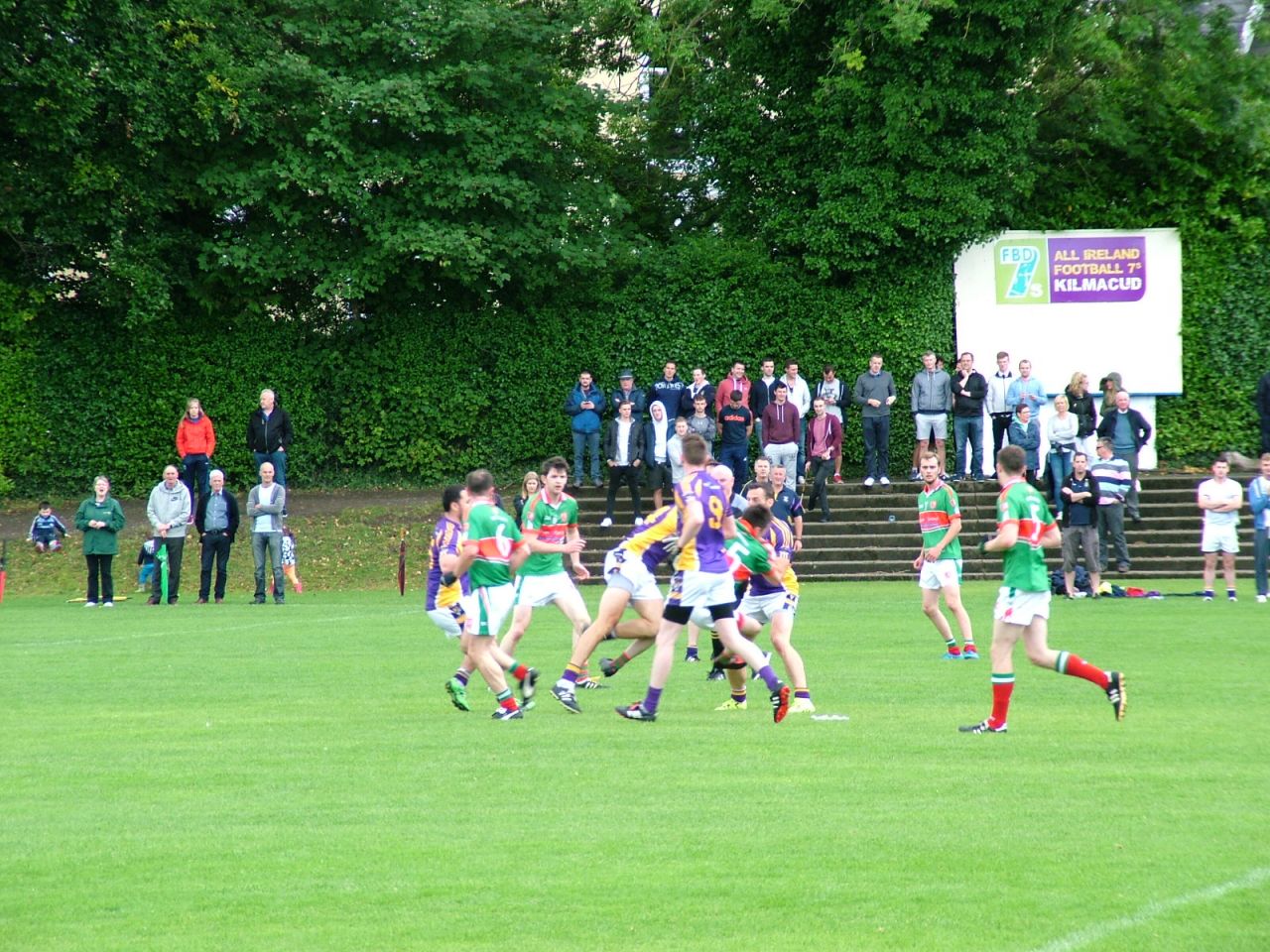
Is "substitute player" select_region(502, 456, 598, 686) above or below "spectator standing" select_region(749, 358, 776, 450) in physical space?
below

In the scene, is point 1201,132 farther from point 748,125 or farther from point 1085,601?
point 1085,601

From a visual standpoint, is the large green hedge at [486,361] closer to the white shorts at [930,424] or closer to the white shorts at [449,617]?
the white shorts at [930,424]

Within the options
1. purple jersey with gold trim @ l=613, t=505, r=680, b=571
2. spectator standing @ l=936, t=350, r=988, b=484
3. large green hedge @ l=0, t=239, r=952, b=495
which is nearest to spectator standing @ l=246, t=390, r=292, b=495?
large green hedge @ l=0, t=239, r=952, b=495

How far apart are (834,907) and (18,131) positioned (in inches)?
974

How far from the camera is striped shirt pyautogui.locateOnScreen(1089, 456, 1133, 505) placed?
23.9 m

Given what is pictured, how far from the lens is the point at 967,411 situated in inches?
1096

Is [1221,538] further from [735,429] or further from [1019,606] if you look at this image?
[1019,606]

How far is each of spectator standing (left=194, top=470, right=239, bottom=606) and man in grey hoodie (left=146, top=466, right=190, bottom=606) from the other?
0.35 m

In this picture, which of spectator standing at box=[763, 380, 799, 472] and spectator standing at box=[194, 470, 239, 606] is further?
spectator standing at box=[763, 380, 799, 472]

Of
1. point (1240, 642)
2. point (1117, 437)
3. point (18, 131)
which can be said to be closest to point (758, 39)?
point (1117, 437)

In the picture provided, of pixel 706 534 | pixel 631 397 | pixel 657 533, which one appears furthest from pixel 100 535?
pixel 706 534

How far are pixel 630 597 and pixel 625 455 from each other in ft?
47.0

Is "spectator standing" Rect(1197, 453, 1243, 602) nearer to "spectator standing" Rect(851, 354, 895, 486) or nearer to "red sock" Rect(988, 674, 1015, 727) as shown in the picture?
"spectator standing" Rect(851, 354, 895, 486)

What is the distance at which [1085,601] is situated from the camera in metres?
22.4
